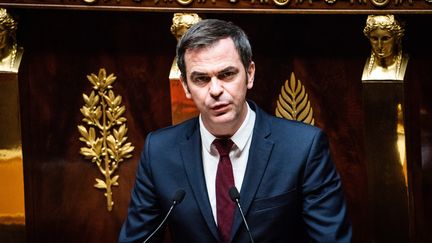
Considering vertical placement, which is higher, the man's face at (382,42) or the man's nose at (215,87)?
the man's face at (382,42)

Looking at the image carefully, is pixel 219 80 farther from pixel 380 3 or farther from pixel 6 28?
pixel 6 28

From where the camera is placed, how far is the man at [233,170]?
1385 millimetres

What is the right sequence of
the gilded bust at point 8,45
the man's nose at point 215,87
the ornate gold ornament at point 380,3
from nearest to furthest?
the man's nose at point 215,87
the ornate gold ornament at point 380,3
the gilded bust at point 8,45

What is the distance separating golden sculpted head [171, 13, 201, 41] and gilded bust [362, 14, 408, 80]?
0.31 m

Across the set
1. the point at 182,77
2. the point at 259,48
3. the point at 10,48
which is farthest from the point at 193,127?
the point at 10,48

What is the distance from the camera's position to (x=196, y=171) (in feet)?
4.76

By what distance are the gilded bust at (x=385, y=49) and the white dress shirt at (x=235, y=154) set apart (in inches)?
12.5

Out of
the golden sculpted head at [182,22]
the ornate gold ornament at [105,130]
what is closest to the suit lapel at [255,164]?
the golden sculpted head at [182,22]

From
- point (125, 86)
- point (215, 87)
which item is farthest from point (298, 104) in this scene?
point (215, 87)

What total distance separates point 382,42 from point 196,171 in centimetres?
44

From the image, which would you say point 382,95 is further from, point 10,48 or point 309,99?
point 10,48

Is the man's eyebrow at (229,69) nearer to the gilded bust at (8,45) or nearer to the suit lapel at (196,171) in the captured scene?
the suit lapel at (196,171)

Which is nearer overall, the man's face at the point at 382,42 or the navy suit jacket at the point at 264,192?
the navy suit jacket at the point at 264,192

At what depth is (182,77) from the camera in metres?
1.46
